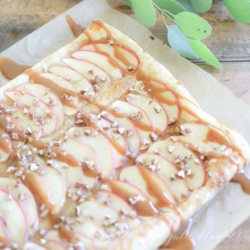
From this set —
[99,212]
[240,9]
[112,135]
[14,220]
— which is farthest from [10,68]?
[240,9]

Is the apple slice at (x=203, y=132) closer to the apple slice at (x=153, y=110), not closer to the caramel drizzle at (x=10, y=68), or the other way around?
the apple slice at (x=153, y=110)

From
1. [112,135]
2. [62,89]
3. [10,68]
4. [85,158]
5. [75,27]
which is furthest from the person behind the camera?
[75,27]

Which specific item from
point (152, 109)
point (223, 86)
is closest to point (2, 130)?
point (152, 109)

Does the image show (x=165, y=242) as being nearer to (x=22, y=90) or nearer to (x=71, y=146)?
(x=71, y=146)


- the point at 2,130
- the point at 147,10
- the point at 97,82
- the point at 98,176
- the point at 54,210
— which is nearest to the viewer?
the point at 54,210

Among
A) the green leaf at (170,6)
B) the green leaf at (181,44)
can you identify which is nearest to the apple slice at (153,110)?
the green leaf at (181,44)

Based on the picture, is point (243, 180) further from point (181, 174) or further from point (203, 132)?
point (181, 174)

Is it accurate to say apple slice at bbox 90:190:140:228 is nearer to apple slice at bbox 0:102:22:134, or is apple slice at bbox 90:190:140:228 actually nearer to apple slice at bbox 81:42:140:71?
apple slice at bbox 0:102:22:134

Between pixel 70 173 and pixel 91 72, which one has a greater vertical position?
pixel 91 72
